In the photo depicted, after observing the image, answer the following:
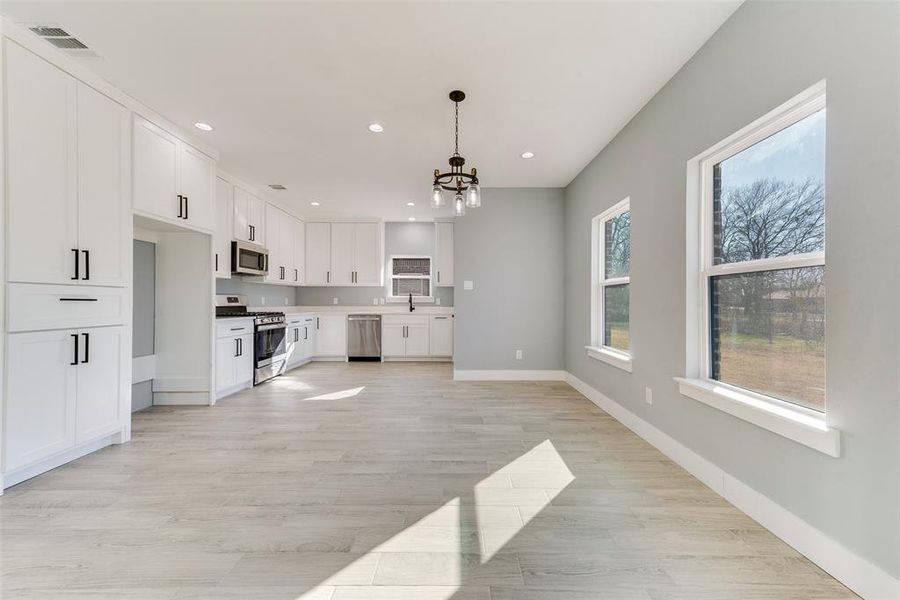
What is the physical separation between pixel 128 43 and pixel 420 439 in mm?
3173

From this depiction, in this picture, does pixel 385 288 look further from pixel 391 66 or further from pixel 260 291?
pixel 391 66

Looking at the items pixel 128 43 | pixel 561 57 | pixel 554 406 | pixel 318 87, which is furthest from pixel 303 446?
pixel 561 57

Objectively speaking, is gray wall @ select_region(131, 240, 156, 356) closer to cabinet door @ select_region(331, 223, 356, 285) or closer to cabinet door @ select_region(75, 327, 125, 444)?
cabinet door @ select_region(75, 327, 125, 444)

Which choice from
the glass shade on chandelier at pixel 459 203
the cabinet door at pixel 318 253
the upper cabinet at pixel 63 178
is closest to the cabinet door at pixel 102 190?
the upper cabinet at pixel 63 178

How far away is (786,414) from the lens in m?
1.56

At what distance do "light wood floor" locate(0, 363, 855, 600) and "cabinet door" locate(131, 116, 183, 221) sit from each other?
73.7 inches

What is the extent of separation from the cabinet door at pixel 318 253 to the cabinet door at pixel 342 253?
0.09 m

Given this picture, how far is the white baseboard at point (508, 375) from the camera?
15.5 ft

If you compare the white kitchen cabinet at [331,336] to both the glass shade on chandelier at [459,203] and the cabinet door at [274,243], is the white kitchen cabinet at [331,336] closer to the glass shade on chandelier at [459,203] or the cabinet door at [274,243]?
the cabinet door at [274,243]

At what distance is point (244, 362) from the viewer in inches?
167

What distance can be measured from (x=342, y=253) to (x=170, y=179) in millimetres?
3525

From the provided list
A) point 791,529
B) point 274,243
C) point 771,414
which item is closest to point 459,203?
point 771,414

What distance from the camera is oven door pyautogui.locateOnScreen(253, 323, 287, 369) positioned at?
450 cm

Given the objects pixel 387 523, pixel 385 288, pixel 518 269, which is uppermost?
pixel 518 269
